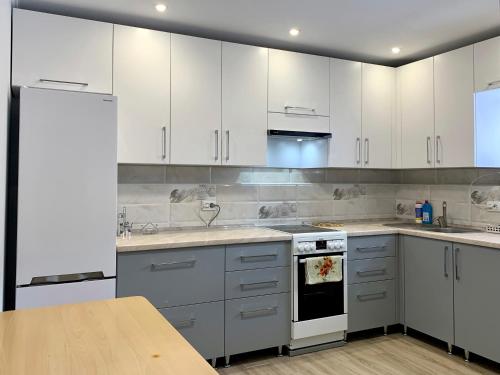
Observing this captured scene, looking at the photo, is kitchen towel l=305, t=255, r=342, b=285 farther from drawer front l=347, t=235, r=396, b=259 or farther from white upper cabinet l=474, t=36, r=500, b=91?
white upper cabinet l=474, t=36, r=500, b=91

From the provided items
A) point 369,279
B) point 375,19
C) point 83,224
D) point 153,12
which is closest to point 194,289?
point 83,224

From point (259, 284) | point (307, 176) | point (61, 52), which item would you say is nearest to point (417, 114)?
point (307, 176)

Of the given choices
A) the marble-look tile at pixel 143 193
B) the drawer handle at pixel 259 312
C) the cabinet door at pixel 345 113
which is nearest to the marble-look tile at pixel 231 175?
the marble-look tile at pixel 143 193

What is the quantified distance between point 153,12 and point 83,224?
4.95 ft

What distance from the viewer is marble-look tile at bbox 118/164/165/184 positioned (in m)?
3.09

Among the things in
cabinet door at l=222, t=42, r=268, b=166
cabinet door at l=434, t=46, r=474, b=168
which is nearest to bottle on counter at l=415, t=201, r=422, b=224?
cabinet door at l=434, t=46, r=474, b=168

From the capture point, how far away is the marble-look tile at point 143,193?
309cm

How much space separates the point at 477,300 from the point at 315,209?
1.53m

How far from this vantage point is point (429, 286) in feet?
10.3

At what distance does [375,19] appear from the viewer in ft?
9.53

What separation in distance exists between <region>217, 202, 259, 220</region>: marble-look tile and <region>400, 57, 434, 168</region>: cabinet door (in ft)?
4.71

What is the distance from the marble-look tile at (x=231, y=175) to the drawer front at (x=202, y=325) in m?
1.07

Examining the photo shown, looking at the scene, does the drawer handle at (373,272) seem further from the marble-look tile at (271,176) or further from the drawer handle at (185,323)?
the drawer handle at (185,323)

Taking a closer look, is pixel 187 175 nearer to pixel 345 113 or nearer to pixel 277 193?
pixel 277 193
